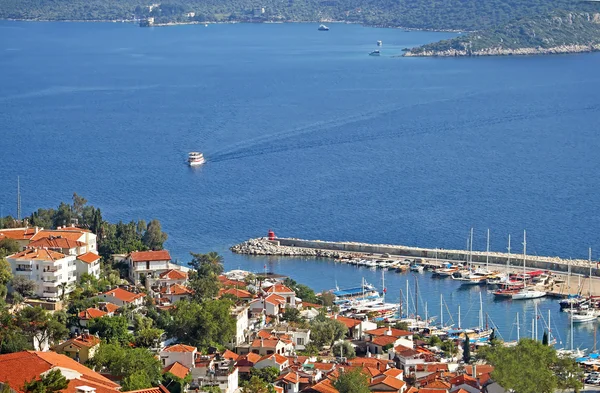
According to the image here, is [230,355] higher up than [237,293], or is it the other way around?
[230,355]

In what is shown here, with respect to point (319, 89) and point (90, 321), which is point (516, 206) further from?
point (319, 89)

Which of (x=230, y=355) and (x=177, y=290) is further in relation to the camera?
(x=177, y=290)

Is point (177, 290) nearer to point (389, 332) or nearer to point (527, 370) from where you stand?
point (389, 332)

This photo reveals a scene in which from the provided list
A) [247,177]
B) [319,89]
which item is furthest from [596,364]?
[319,89]

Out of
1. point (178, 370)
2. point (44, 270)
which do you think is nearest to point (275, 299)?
point (44, 270)

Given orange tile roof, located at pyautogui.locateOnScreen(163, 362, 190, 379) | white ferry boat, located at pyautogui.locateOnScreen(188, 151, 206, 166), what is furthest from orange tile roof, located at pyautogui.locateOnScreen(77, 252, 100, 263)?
white ferry boat, located at pyautogui.locateOnScreen(188, 151, 206, 166)

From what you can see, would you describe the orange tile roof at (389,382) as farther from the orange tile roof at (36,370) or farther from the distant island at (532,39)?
the distant island at (532,39)
